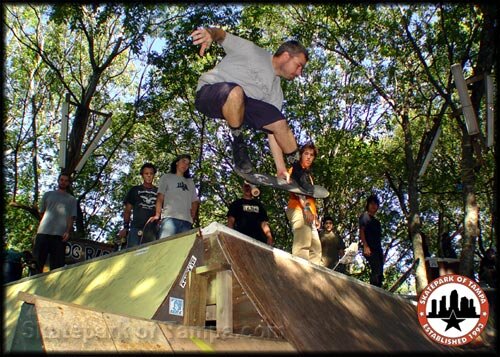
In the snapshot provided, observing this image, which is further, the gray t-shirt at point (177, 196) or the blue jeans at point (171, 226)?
the gray t-shirt at point (177, 196)

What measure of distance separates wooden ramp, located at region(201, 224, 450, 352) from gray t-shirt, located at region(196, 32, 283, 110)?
1.29m

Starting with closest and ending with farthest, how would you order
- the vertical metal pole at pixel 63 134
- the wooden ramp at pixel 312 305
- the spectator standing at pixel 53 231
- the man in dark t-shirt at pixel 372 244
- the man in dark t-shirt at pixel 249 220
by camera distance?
the wooden ramp at pixel 312 305
the man in dark t-shirt at pixel 249 220
the spectator standing at pixel 53 231
the man in dark t-shirt at pixel 372 244
the vertical metal pole at pixel 63 134

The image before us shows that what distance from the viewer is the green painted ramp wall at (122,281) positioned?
407 centimetres

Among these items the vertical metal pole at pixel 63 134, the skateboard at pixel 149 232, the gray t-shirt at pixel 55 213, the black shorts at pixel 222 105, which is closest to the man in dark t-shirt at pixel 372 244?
the skateboard at pixel 149 232

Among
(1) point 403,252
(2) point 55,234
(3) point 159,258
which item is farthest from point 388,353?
(1) point 403,252

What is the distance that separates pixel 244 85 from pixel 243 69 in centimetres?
14

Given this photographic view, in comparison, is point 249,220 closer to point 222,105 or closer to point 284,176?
point 284,176

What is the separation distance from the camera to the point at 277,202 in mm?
17875

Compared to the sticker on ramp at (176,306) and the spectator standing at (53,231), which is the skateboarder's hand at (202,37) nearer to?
the sticker on ramp at (176,306)

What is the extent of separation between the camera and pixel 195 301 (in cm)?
408

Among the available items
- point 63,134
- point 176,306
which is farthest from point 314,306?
point 63,134

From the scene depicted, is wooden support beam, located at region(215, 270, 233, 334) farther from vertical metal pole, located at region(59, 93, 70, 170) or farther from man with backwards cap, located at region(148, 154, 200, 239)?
vertical metal pole, located at region(59, 93, 70, 170)

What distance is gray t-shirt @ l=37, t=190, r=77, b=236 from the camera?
7.60 metres

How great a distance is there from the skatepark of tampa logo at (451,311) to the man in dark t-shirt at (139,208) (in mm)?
3941
